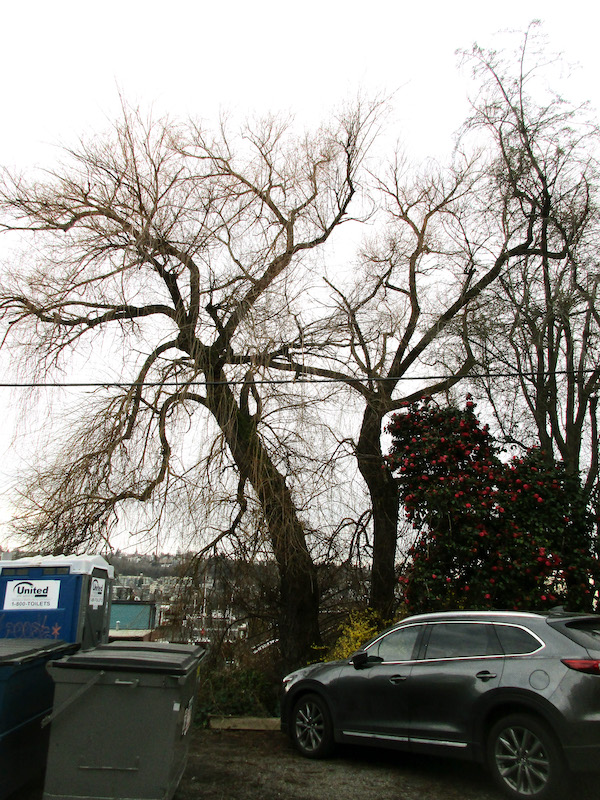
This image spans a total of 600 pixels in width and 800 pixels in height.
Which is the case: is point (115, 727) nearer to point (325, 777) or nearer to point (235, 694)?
point (325, 777)

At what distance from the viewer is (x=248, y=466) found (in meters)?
9.78

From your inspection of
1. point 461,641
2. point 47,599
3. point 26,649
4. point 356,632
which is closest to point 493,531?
point 356,632

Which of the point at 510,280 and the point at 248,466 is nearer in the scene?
the point at 248,466

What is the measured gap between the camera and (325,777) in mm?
6473

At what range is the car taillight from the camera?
5.31m

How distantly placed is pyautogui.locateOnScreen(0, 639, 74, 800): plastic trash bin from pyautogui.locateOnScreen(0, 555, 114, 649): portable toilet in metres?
0.71

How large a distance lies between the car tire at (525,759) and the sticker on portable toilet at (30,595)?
451cm

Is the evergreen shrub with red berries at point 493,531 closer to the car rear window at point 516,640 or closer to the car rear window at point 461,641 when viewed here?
the car rear window at point 461,641

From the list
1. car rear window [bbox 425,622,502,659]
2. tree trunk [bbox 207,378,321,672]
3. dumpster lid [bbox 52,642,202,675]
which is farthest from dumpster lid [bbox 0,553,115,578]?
car rear window [bbox 425,622,502,659]

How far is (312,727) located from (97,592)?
9.52 ft

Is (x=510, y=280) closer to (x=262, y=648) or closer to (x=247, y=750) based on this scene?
(x=262, y=648)

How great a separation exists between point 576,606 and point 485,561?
1323 mm

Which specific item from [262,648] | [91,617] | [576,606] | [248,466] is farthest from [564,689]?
[262,648]

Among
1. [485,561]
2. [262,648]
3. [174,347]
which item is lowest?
[262,648]
